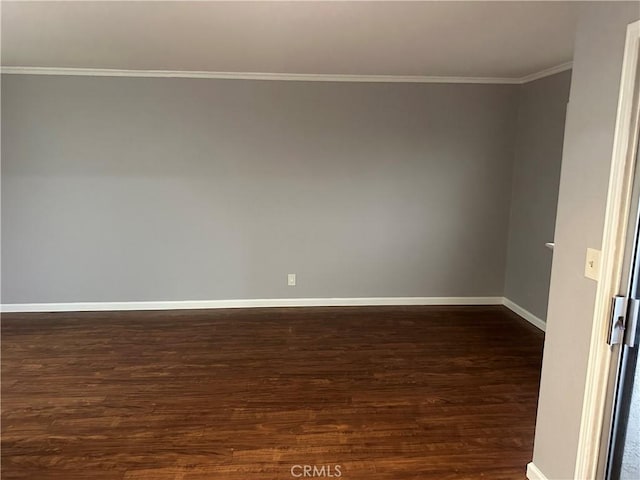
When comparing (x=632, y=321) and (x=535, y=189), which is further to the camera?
(x=535, y=189)

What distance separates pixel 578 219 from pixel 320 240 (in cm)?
287

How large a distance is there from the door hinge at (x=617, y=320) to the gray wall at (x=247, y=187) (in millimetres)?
2881

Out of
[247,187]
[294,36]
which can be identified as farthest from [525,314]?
[294,36]

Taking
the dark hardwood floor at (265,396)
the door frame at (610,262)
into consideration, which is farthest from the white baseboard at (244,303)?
the door frame at (610,262)

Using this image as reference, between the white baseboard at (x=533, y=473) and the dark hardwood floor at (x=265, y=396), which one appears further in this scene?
the dark hardwood floor at (x=265, y=396)

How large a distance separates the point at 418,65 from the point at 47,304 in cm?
415

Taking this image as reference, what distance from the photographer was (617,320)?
1.61 meters

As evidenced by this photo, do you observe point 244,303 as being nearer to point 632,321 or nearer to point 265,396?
point 265,396

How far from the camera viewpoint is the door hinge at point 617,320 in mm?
1595

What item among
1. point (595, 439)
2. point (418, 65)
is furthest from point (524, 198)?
point (595, 439)

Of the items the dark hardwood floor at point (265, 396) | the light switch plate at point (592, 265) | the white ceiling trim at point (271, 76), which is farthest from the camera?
the white ceiling trim at point (271, 76)

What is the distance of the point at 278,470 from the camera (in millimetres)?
2131

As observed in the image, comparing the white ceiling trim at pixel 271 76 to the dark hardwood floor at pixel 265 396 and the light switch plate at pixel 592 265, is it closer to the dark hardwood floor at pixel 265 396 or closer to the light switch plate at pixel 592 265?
the dark hardwood floor at pixel 265 396

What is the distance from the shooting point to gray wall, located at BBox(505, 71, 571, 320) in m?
3.74
